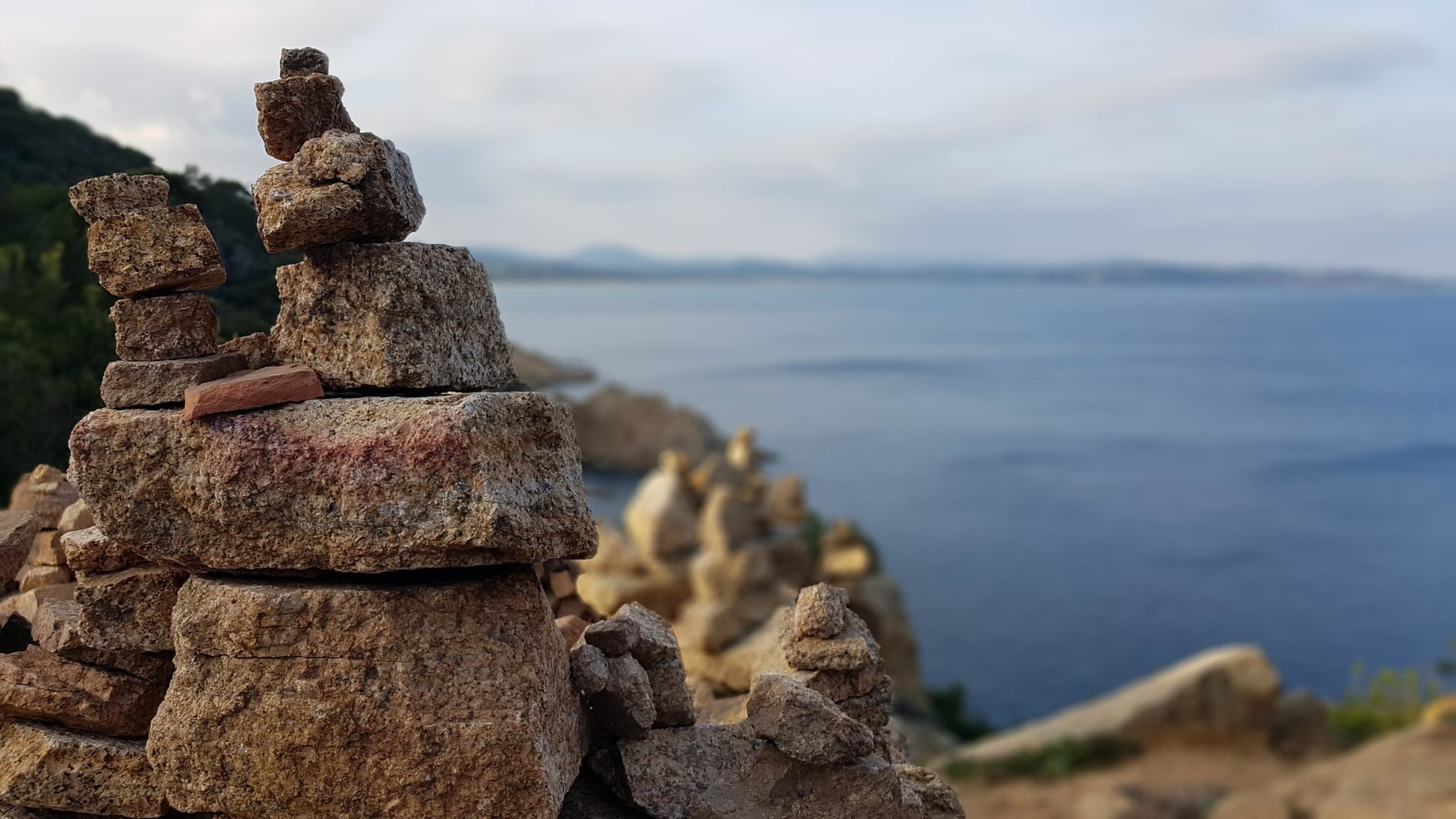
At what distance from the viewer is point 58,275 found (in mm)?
9180

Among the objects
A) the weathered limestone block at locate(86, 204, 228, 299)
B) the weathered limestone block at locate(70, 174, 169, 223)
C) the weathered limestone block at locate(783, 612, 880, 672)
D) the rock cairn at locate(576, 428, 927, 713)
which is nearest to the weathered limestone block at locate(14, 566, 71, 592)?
the weathered limestone block at locate(86, 204, 228, 299)

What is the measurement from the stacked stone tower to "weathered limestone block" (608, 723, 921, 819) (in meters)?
0.53

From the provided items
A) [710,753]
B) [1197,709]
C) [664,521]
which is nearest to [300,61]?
[710,753]

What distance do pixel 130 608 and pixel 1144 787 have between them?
70.6ft

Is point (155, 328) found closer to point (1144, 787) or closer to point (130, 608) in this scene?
point (130, 608)

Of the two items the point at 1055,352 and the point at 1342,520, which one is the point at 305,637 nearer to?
the point at 1342,520

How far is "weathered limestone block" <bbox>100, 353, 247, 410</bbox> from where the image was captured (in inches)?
192

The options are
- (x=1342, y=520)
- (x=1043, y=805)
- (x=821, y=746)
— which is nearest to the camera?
(x=821, y=746)

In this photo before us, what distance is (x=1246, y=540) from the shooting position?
47.4 m

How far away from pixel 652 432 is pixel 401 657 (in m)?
39.7

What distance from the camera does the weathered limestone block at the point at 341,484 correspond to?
4496mm

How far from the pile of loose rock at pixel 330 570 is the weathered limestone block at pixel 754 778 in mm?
31

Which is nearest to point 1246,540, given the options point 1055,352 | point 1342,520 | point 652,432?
point 1342,520

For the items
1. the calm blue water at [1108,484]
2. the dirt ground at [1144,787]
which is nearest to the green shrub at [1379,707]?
the dirt ground at [1144,787]
